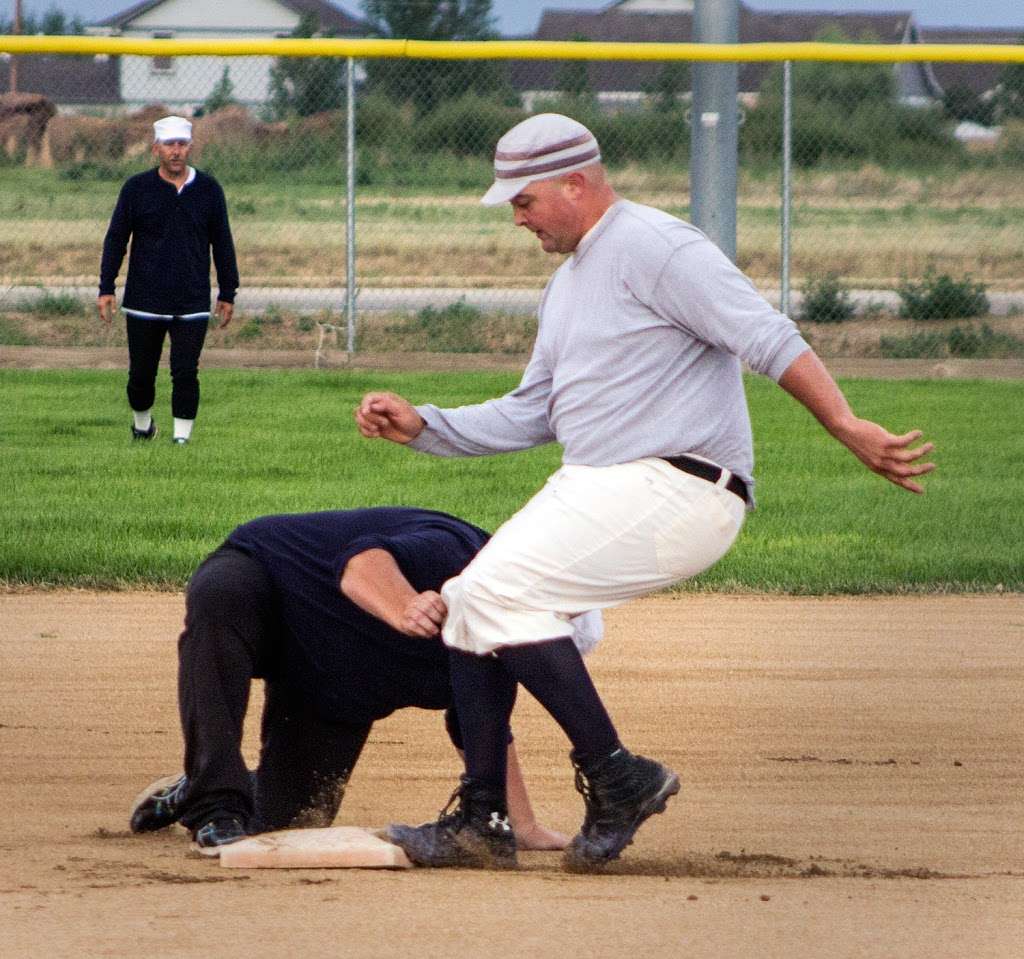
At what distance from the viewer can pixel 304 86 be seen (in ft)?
46.1

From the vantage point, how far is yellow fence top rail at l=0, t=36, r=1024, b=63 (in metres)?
12.4

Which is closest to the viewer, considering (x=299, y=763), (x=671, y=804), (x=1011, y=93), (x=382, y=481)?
(x=299, y=763)

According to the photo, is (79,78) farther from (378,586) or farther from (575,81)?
(378,586)

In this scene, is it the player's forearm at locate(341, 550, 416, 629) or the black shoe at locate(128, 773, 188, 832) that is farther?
the black shoe at locate(128, 773, 188, 832)

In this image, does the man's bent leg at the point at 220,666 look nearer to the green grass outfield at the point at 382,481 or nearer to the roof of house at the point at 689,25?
the green grass outfield at the point at 382,481

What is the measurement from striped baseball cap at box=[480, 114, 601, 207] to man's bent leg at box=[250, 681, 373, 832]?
1305 mm

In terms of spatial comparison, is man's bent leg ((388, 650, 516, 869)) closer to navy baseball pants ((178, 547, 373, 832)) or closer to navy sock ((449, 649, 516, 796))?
navy sock ((449, 649, 516, 796))

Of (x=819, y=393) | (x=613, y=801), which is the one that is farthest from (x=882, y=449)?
(x=613, y=801)

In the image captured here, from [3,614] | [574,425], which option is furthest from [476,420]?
[3,614]

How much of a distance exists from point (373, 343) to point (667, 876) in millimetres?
9856

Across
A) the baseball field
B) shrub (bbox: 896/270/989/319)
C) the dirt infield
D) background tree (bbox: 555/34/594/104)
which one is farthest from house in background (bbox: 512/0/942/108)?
the dirt infield

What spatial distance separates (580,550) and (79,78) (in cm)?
1798

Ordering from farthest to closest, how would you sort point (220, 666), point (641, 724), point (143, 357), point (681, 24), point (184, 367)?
1. point (681, 24)
2. point (143, 357)
3. point (184, 367)
4. point (641, 724)
5. point (220, 666)

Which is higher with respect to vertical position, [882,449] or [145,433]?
[882,449]
